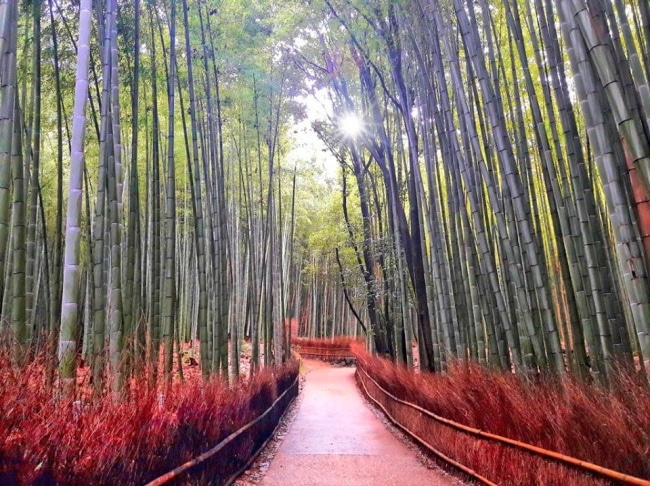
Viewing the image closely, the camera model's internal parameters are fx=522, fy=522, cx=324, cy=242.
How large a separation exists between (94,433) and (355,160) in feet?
28.1

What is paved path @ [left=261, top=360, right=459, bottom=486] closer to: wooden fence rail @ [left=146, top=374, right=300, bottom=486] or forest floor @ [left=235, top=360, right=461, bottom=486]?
forest floor @ [left=235, top=360, right=461, bottom=486]

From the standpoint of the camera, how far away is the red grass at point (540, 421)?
1838 millimetres

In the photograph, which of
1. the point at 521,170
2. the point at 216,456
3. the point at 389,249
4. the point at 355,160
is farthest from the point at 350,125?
the point at 216,456

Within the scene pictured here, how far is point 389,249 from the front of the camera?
27.4ft

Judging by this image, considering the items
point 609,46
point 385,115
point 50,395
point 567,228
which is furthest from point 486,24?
point 385,115

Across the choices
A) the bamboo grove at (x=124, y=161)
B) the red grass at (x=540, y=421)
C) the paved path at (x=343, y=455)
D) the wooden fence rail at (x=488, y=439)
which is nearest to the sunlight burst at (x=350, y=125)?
the bamboo grove at (x=124, y=161)

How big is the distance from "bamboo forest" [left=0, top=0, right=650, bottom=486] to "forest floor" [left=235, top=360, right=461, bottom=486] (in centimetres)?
5

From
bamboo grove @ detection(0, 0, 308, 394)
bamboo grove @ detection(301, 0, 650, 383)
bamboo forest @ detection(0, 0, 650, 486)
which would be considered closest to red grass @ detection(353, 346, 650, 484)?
bamboo forest @ detection(0, 0, 650, 486)

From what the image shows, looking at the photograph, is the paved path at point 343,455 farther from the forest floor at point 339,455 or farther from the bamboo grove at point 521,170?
the bamboo grove at point 521,170

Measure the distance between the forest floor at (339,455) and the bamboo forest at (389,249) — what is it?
5 centimetres

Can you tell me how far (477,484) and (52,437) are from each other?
256 centimetres

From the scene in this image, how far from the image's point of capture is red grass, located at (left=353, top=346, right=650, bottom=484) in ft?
6.03

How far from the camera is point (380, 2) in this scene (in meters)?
5.61

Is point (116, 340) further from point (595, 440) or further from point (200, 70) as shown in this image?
point (200, 70)
